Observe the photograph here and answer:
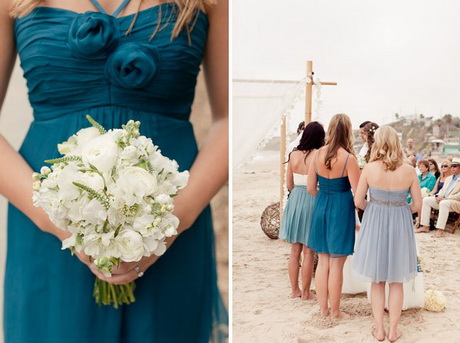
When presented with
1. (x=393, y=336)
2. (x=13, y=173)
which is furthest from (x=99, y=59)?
(x=393, y=336)

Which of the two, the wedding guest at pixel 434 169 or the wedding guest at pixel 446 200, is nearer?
the wedding guest at pixel 446 200

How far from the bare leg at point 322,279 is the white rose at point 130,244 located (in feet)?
6.45

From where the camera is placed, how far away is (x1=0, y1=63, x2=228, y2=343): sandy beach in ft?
3.98

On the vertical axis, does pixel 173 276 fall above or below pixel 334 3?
below

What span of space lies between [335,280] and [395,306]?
1.11 ft

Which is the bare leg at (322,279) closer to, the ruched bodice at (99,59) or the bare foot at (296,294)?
the bare foot at (296,294)

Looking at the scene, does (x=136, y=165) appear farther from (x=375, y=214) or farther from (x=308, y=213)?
(x=308, y=213)

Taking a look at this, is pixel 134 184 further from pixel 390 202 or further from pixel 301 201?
pixel 301 201

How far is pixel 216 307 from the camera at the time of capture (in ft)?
4.63

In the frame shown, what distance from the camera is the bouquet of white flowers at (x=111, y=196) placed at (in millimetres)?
955

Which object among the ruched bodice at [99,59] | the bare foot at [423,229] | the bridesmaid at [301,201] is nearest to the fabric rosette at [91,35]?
the ruched bodice at [99,59]

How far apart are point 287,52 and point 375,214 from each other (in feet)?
7.78

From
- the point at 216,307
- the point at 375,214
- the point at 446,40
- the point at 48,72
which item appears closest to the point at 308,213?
the point at 375,214

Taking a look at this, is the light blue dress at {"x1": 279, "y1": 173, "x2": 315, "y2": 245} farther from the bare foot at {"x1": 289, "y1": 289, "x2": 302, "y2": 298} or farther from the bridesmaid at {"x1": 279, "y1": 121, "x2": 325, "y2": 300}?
the bare foot at {"x1": 289, "y1": 289, "x2": 302, "y2": 298}
